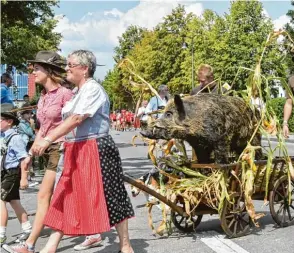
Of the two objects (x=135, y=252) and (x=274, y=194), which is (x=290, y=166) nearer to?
(x=274, y=194)

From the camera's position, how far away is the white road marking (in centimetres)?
585

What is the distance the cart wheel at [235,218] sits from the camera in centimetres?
619

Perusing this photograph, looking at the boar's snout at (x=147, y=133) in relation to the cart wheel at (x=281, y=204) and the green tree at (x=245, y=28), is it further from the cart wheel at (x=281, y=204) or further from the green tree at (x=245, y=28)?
the green tree at (x=245, y=28)

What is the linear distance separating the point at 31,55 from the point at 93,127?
18153 mm

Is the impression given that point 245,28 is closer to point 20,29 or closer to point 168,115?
point 20,29

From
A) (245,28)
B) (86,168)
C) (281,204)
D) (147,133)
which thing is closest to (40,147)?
(86,168)

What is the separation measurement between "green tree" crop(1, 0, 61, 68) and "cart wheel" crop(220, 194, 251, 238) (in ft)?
51.5

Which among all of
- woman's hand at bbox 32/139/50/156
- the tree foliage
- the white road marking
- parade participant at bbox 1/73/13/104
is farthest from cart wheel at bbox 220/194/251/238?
the tree foliage

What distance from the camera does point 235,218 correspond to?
6340mm

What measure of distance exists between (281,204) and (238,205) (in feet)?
2.21

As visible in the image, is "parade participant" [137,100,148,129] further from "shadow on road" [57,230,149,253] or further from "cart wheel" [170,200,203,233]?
"shadow on road" [57,230,149,253]

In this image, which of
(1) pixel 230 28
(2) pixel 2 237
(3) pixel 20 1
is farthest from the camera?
(1) pixel 230 28

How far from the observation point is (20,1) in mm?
21031

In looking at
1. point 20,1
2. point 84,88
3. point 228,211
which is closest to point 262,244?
point 228,211
